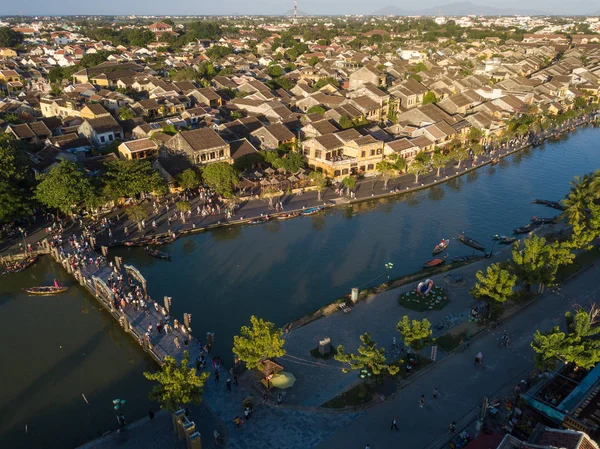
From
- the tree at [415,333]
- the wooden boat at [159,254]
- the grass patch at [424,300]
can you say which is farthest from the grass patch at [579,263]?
the wooden boat at [159,254]

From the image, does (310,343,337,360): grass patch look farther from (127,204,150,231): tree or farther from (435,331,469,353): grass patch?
(127,204,150,231): tree

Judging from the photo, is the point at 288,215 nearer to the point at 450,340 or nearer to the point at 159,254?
the point at 159,254

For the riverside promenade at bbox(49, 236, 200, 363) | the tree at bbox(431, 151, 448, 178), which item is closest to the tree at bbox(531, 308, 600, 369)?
the riverside promenade at bbox(49, 236, 200, 363)

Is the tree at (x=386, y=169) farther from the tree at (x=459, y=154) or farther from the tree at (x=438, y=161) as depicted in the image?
the tree at (x=459, y=154)

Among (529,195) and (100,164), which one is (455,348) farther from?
(100,164)

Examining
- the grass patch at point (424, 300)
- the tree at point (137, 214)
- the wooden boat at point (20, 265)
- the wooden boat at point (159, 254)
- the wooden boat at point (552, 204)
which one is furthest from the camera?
the wooden boat at point (552, 204)

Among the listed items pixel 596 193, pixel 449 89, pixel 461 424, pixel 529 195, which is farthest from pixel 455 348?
pixel 449 89
